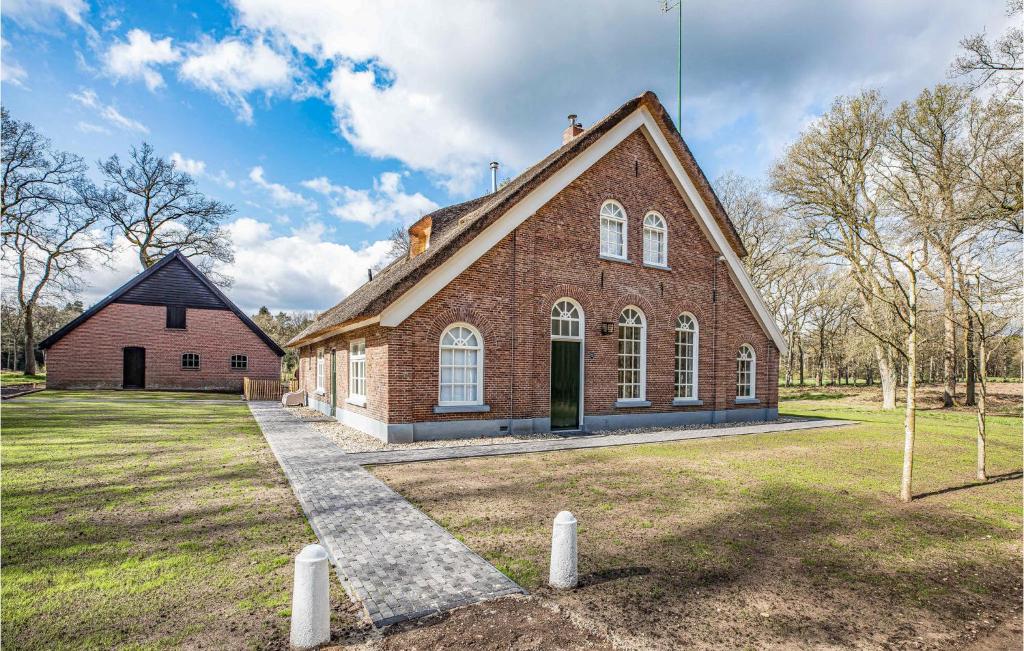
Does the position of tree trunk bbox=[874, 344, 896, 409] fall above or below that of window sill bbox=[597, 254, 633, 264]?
below

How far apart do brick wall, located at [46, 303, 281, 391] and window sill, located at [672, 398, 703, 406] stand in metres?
23.4

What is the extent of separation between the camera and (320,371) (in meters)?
19.0

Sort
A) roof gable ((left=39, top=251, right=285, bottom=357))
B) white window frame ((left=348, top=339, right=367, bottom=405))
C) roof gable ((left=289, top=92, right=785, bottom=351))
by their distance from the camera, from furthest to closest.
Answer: roof gable ((left=39, top=251, right=285, bottom=357))
white window frame ((left=348, top=339, right=367, bottom=405))
roof gable ((left=289, top=92, right=785, bottom=351))

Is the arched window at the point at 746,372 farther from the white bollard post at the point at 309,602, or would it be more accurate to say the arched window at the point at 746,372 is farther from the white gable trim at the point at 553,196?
the white bollard post at the point at 309,602

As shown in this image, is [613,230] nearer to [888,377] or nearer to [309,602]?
[309,602]

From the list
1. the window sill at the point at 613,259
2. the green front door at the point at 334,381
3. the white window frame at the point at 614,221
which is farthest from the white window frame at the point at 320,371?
the white window frame at the point at 614,221

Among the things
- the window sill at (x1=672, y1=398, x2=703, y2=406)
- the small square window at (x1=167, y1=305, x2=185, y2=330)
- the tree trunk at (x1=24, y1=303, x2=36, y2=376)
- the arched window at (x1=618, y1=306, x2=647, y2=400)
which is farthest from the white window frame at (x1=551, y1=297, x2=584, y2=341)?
the tree trunk at (x1=24, y1=303, x2=36, y2=376)

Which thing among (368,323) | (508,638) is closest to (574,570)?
(508,638)

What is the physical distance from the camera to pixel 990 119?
16156mm

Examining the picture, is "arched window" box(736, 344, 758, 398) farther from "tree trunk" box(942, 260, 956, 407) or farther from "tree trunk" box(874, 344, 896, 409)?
"tree trunk" box(874, 344, 896, 409)

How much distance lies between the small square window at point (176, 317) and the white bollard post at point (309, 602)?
29.1m

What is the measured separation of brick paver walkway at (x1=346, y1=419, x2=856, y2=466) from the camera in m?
9.34

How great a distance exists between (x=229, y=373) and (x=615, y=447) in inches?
985

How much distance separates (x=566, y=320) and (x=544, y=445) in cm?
366
